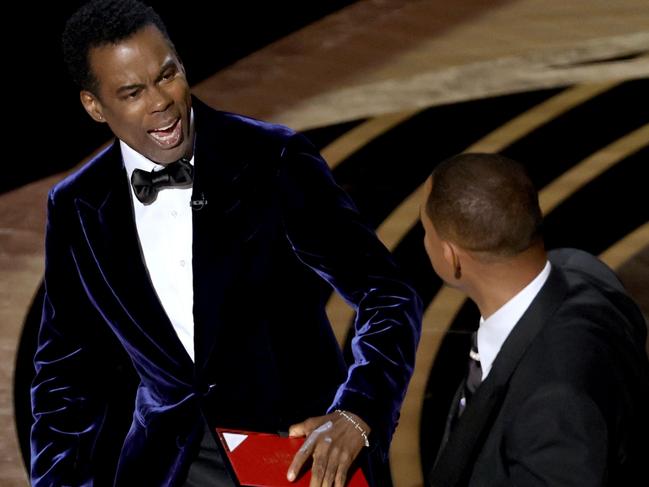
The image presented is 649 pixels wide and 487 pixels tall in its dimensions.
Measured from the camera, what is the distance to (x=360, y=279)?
2137 mm

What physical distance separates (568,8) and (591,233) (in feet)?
2.51

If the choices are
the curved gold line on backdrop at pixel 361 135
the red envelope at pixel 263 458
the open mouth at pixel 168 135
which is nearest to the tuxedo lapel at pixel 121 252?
the open mouth at pixel 168 135

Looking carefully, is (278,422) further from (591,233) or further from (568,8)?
(568,8)

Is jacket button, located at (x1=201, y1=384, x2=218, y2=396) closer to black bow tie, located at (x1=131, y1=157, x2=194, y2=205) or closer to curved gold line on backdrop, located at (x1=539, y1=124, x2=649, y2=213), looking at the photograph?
black bow tie, located at (x1=131, y1=157, x2=194, y2=205)

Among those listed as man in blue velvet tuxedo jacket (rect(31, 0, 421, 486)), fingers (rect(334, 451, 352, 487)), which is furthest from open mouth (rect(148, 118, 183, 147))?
fingers (rect(334, 451, 352, 487))

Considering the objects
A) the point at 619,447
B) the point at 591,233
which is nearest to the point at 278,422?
the point at 619,447

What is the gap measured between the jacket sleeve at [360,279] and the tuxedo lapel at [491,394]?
290 millimetres

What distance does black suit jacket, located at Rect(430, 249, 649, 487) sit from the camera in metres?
1.55

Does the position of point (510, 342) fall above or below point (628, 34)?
above

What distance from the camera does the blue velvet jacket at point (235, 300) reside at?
213 cm

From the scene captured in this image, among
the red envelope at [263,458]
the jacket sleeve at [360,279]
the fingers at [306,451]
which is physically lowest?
the red envelope at [263,458]

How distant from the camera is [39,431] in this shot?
90.7 inches

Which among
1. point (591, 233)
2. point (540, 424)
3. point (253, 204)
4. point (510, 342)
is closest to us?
point (540, 424)

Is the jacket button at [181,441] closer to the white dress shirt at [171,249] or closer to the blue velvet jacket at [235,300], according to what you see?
the blue velvet jacket at [235,300]
